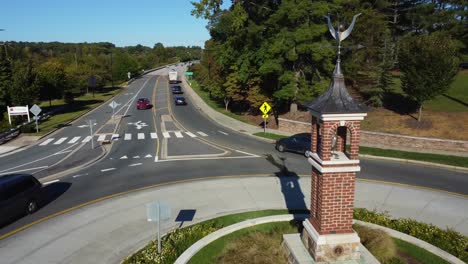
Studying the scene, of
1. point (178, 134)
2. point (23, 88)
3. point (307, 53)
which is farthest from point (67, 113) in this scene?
point (307, 53)

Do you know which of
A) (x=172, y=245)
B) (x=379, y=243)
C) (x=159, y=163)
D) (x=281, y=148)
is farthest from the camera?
(x=281, y=148)

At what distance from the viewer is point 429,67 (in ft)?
87.4

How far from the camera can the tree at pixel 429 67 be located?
26.2 meters

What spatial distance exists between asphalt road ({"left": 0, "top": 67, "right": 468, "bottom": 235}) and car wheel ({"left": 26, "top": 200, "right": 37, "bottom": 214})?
0.28 metres

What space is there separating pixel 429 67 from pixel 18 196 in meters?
26.8

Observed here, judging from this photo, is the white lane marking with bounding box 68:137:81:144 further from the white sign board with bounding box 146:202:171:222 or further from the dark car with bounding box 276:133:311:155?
the white sign board with bounding box 146:202:171:222

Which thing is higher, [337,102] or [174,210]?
[337,102]

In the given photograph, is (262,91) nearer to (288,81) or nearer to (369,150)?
(288,81)

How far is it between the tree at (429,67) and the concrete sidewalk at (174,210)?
39.9 feet

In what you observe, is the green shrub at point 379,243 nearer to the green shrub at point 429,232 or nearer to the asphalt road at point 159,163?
the green shrub at point 429,232

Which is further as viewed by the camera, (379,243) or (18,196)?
(18,196)

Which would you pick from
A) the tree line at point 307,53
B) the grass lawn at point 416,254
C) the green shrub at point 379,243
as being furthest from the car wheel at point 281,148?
the grass lawn at point 416,254

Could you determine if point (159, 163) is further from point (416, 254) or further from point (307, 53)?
point (307, 53)

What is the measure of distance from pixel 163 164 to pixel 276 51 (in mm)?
16038
